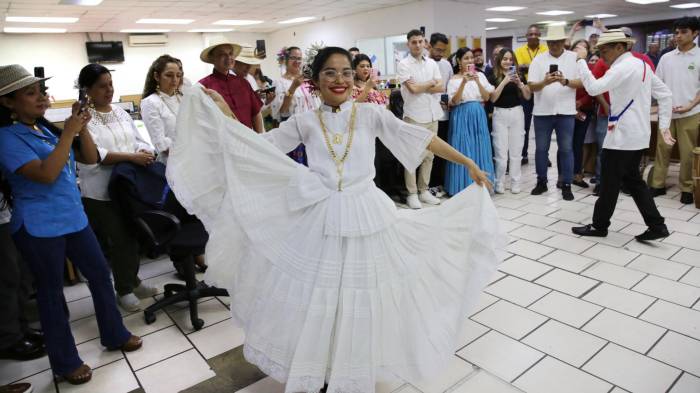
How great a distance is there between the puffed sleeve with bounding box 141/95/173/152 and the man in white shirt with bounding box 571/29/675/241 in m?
3.28

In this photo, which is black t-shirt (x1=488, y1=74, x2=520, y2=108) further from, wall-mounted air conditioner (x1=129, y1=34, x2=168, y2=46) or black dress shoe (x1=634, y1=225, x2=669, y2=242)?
wall-mounted air conditioner (x1=129, y1=34, x2=168, y2=46)

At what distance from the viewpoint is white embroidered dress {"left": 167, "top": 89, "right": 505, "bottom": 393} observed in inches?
75.6

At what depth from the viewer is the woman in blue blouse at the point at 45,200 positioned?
2.08 meters

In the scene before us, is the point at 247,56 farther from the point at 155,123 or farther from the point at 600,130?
the point at 600,130

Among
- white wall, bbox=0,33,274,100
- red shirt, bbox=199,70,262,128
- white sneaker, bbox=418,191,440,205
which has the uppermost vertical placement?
white wall, bbox=0,33,274,100

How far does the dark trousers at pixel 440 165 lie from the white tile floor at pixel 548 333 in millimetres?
1800

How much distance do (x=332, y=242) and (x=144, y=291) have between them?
201 cm

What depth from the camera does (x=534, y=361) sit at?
2354 millimetres

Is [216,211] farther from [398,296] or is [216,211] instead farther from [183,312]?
[183,312]

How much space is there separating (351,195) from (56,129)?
1.58m

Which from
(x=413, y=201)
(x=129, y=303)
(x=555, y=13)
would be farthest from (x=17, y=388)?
(x=555, y=13)

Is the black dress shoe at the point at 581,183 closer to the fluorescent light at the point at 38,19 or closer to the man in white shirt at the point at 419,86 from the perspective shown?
the man in white shirt at the point at 419,86

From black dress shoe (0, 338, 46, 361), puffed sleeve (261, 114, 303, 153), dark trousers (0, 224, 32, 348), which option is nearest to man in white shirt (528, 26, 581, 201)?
puffed sleeve (261, 114, 303, 153)

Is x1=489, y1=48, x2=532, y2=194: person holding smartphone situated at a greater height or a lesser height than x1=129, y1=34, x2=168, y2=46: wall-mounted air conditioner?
lesser
